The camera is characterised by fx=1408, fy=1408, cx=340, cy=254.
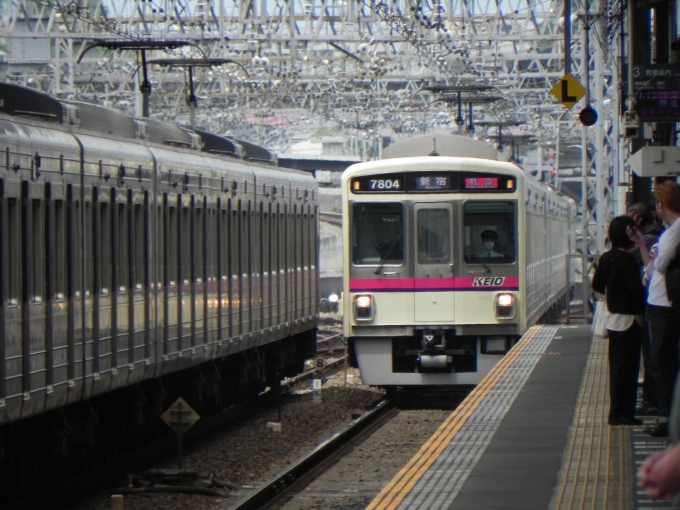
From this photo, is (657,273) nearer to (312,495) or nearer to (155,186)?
(312,495)

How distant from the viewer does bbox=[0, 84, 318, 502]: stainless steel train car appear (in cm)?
873

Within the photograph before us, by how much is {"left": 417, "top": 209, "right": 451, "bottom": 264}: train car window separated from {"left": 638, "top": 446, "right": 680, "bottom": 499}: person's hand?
39.5ft

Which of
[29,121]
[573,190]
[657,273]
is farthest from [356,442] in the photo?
[573,190]

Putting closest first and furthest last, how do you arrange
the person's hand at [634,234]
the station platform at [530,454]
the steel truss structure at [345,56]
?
the station platform at [530,454]
the person's hand at [634,234]
the steel truss structure at [345,56]

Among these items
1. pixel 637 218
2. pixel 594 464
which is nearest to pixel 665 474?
pixel 594 464

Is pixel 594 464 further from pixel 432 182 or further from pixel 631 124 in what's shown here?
pixel 432 182

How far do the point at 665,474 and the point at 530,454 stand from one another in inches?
175

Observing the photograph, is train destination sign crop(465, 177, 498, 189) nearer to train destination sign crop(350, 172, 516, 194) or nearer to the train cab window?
train destination sign crop(350, 172, 516, 194)

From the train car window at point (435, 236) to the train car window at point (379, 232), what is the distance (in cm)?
22

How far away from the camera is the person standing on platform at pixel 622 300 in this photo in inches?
308

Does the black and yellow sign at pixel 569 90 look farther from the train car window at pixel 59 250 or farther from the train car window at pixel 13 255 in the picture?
the train car window at pixel 13 255

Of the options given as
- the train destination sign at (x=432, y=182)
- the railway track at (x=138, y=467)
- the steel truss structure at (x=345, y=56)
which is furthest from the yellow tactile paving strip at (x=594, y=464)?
the steel truss structure at (x=345, y=56)

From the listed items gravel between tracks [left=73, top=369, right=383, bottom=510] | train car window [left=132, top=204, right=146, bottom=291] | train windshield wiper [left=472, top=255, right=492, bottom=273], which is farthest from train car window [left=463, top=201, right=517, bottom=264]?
train car window [left=132, top=204, right=146, bottom=291]

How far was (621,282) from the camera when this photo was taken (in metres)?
7.86
